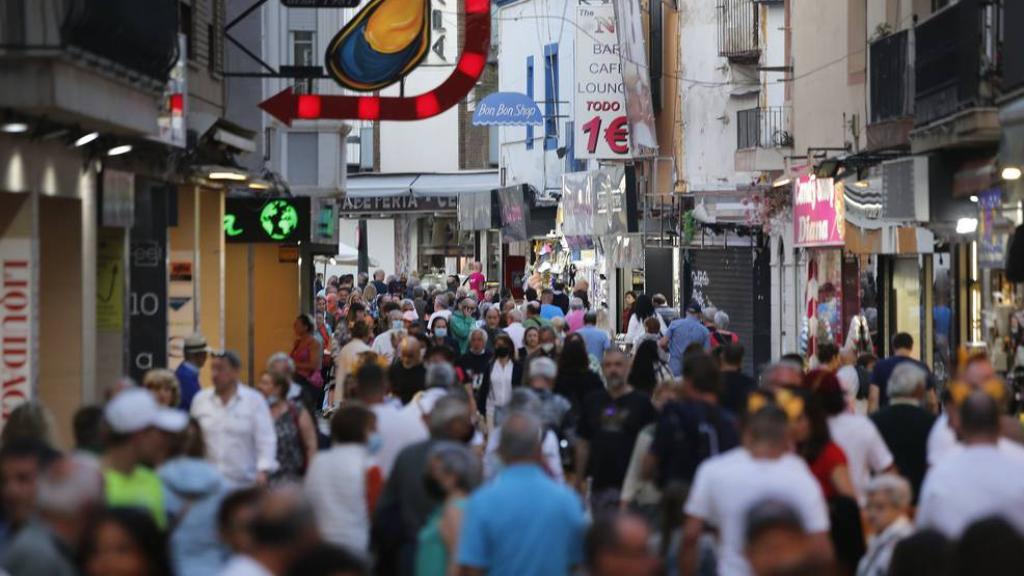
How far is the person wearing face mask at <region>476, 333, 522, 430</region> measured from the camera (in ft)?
66.2

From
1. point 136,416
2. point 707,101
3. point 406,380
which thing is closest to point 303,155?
point 707,101

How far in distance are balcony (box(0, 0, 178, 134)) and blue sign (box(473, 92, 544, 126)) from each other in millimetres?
28901

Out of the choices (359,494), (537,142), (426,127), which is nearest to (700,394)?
(359,494)

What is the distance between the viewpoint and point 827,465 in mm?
11820

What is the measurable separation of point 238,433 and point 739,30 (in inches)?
1044

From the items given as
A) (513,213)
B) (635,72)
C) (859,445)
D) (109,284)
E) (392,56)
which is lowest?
(859,445)

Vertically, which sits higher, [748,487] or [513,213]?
[513,213]

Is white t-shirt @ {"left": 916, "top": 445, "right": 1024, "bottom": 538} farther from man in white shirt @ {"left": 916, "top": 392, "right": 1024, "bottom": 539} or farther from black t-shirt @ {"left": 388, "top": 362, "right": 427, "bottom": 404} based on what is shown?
black t-shirt @ {"left": 388, "top": 362, "right": 427, "bottom": 404}

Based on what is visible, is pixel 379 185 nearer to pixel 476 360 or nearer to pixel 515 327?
pixel 515 327

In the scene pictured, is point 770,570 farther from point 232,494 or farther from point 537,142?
point 537,142

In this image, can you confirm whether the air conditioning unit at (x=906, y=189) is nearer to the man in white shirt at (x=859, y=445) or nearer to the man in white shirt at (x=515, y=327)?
the man in white shirt at (x=515, y=327)

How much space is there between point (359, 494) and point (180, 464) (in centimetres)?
153

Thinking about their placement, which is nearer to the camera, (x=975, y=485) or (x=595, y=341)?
(x=975, y=485)

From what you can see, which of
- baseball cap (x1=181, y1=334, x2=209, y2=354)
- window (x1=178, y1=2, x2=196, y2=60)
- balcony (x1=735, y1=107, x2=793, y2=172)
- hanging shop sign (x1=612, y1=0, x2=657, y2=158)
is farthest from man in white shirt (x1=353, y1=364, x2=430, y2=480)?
hanging shop sign (x1=612, y1=0, x2=657, y2=158)
